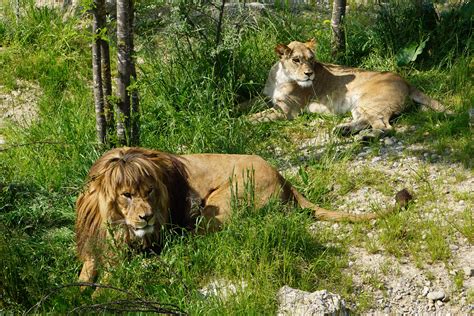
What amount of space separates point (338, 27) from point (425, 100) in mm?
1540

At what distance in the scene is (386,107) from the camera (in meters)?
7.90

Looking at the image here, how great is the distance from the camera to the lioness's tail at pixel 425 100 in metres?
7.88

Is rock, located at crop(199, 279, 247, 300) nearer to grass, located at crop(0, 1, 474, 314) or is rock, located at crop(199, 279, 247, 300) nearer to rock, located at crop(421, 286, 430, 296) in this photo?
grass, located at crop(0, 1, 474, 314)

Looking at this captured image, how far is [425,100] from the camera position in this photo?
26.3ft

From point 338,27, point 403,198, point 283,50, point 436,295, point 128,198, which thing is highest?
point 338,27

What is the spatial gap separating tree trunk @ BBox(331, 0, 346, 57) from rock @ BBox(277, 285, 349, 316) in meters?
4.74

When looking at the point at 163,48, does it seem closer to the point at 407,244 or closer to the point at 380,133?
the point at 380,133

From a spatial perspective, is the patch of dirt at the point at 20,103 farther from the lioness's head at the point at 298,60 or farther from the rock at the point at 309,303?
the rock at the point at 309,303

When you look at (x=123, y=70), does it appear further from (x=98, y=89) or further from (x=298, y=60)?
(x=298, y=60)

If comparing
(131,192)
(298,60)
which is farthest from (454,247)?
(298,60)

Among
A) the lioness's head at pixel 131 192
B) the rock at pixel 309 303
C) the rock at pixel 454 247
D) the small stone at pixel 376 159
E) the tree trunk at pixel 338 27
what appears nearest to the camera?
the rock at pixel 309 303

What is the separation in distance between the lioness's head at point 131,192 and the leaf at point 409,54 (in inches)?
164

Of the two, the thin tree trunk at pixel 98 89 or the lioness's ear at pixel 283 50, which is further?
the lioness's ear at pixel 283 50

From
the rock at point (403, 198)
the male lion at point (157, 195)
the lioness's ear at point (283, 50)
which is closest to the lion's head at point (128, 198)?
the male lion at point (157, 195)
